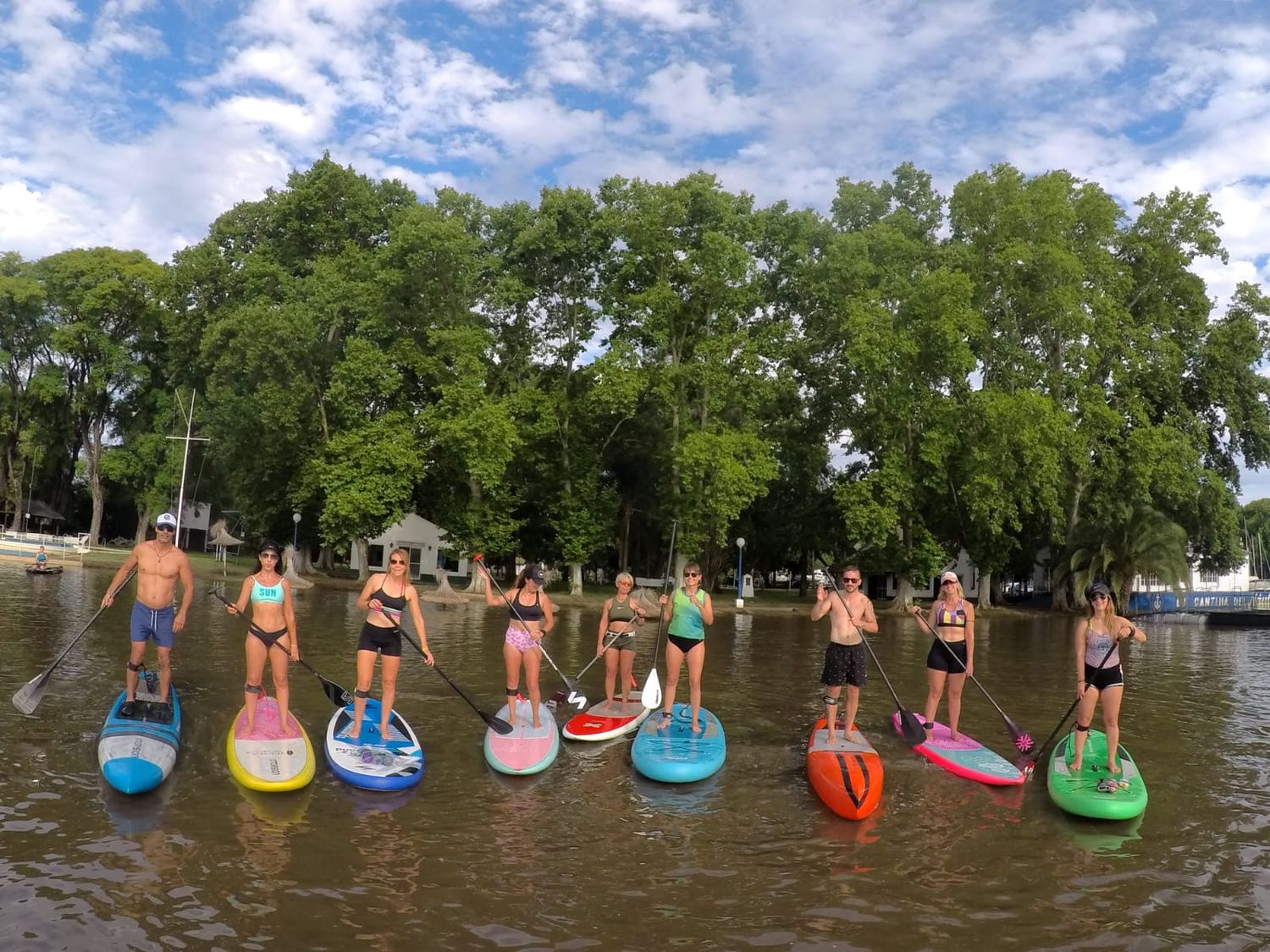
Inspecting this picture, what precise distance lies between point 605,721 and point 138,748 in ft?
17.5

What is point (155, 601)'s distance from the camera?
10.3 metres

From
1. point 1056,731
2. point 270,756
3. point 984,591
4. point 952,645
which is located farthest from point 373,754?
point 984,591

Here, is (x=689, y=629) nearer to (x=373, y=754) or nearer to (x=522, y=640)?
(x=522, y=640)

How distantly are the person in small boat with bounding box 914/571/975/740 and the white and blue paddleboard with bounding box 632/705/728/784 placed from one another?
2.64m

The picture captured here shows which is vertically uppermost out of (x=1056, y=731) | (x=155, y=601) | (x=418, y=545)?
(x=155, y=601)

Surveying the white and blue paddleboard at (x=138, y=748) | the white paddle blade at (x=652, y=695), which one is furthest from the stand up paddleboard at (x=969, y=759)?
the white and blue paddleboard at (x=138, y=748)

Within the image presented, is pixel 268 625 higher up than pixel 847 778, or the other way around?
pixel 268 625

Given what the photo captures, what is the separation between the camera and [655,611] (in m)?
33.7

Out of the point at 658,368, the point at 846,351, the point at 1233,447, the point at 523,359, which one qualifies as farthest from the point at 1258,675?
the point at 1233,447

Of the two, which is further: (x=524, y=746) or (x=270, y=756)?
(x=524, y=746)

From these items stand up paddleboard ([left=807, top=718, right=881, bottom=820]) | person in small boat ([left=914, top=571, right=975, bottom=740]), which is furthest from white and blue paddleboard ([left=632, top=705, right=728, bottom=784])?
person in small boat ([left=914, top=571, right=975, bottom=740])

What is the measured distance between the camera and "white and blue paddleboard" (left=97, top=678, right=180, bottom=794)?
8.52m

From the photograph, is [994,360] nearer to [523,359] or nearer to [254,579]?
[523,359]

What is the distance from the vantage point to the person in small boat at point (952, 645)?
37.1 ft
